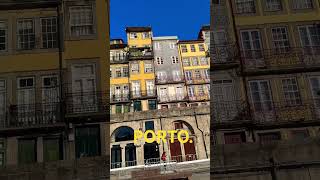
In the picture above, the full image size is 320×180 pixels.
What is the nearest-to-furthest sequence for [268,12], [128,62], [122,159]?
[122,159] < [128,62] < [268,12]

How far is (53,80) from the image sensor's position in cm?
426

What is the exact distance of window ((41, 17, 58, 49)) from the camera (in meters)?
4.37

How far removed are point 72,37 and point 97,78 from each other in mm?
607

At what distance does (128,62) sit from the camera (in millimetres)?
3482

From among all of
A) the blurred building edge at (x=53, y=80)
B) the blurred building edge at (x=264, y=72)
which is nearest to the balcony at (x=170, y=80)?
the blurred building edge at (x=53, y=80)

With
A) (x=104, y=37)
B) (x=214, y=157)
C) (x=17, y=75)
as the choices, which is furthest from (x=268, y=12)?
(x=17, y=75)

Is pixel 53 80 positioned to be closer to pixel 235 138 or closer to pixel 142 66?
pixel 142 66

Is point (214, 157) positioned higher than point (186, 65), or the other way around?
point (186, 65)

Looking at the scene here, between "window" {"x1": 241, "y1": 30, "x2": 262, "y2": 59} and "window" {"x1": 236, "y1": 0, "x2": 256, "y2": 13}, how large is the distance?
0.27m

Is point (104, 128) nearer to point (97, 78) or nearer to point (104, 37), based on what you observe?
point (97, 78)

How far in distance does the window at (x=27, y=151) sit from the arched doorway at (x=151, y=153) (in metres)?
1.74

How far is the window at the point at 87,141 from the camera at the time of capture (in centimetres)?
362

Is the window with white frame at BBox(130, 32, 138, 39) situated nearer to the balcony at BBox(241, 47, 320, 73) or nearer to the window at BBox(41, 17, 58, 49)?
the window at BBox(41, 17, 58, 49)

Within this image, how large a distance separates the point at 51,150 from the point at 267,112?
2553 millimetres
